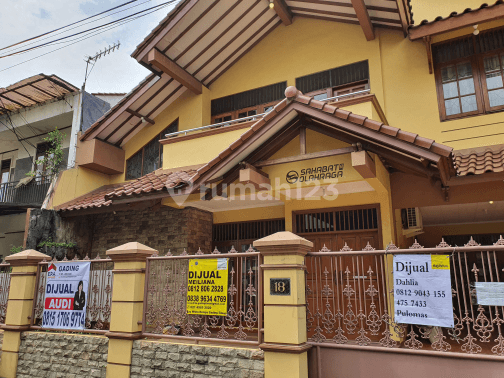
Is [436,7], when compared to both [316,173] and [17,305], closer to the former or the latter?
[316,173]

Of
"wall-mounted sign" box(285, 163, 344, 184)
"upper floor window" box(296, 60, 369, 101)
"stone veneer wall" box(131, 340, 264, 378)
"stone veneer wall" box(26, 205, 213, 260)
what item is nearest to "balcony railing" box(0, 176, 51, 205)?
"stone veneer wall" box(26, 205, 213, 260)

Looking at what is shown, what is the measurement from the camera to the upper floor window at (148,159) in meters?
12.1

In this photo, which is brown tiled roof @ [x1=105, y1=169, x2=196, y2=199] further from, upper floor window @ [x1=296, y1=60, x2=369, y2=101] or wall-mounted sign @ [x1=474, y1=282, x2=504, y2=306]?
wall-mounted sign @ [x1=474, y1=282, x2=504, y2=306]

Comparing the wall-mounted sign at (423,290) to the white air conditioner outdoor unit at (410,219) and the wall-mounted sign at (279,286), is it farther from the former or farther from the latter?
the white air conditioner outdoor unit at (410,219)

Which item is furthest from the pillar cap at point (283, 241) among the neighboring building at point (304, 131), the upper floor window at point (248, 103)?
the upper floor window at point (248, 103)

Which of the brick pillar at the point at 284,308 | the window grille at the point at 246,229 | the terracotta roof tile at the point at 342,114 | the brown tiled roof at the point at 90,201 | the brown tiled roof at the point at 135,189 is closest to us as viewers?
the brick pillar at the point at 284,308

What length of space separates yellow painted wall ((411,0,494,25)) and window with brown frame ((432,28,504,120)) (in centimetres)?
109

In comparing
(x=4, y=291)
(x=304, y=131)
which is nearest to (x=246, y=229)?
(x=304, y=131)

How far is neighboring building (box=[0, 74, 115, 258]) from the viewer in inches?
527

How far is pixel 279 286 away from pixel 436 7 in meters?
8.57

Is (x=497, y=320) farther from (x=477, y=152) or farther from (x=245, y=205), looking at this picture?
(x=245, y=205)

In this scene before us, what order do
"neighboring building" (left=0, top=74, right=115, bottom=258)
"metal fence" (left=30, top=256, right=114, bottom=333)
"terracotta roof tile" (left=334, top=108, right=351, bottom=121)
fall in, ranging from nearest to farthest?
1. "terracotta roof tile" (left=334, top=108, right=351, bottom=121)
2. "metal fence" (left=30, top=256, right=114, bottom=333)
3. "neighboring building" (left=0, top=74, right=115, bottom=258)

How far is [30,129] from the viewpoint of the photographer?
15.7 metres

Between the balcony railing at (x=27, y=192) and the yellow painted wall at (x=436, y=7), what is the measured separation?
490 inches
